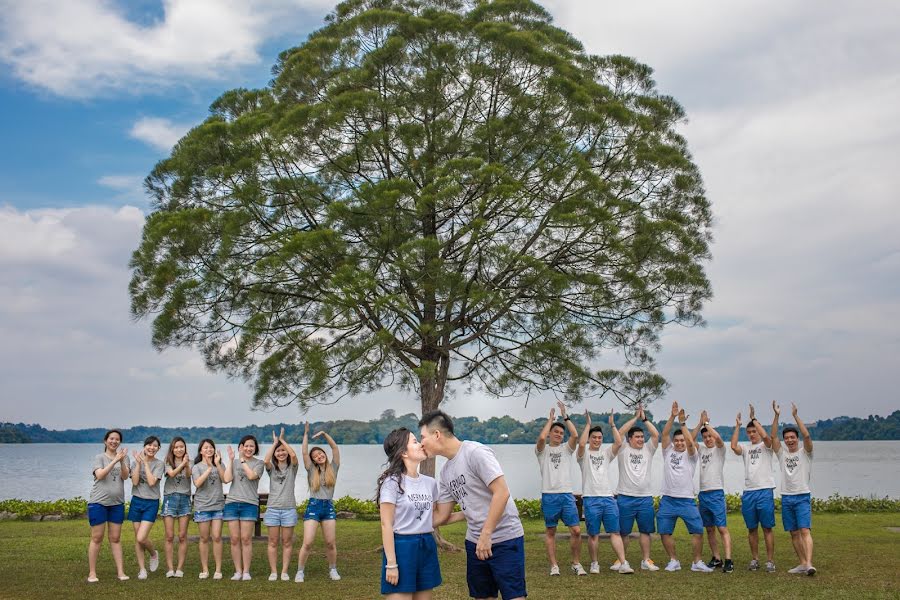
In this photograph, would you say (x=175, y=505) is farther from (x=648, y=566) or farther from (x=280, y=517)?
(x=648, y=566)

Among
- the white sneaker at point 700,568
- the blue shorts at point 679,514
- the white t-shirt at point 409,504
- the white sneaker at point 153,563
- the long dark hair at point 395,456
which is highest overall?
the long dark hair at point 395,456

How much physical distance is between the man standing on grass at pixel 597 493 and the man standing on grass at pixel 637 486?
18 cm

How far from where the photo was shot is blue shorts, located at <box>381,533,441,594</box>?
5.38 meters

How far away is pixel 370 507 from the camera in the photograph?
56.4 ft

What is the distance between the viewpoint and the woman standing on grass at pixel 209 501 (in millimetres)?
10203

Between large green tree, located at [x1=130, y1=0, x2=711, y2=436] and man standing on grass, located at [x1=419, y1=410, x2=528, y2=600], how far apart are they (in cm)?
640

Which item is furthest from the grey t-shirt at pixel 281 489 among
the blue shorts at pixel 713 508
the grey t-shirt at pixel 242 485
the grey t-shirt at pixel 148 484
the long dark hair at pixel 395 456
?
the blue shorts at pixel 713 508

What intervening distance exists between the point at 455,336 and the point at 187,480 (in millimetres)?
5142

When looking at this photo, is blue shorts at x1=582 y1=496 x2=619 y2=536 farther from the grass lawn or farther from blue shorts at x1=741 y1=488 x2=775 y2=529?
blue shorts at x1=741 y1=488 x2=775 y2=529

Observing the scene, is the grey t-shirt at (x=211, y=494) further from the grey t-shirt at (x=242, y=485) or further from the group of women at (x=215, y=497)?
the grey t-shirt at (x=242, y=485)

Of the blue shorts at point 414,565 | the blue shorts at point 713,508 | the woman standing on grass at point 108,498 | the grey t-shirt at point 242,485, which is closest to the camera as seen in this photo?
the blue shorts at point 414,565

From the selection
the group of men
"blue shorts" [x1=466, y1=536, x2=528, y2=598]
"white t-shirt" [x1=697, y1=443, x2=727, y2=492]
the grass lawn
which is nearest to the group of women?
the grass lawn

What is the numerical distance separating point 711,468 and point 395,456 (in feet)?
20.8

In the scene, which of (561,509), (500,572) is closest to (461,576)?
(561,509)
